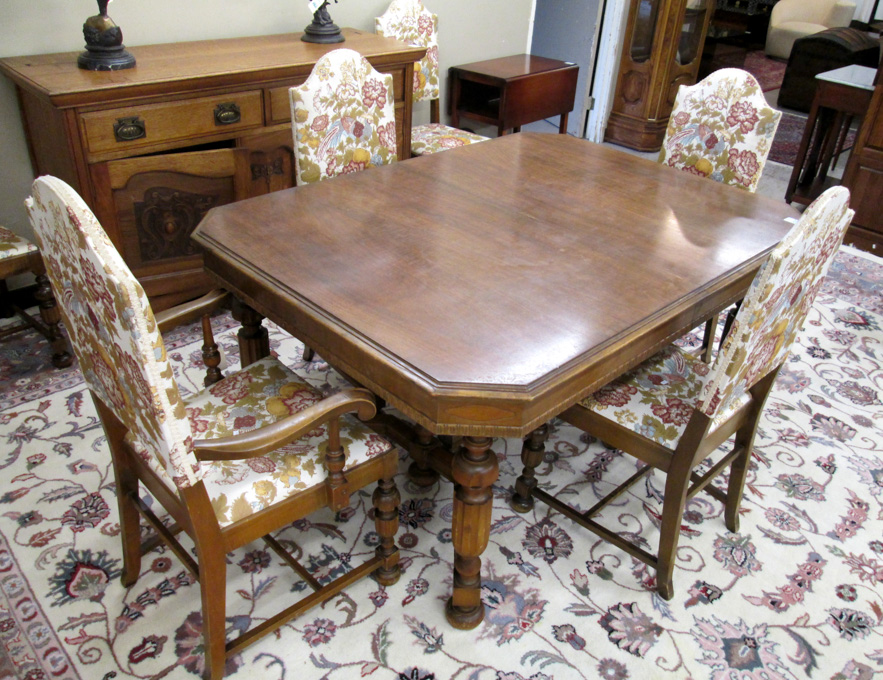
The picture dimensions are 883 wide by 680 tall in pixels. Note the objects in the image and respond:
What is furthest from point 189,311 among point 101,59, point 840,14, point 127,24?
point 840,14

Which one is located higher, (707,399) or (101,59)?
(101,59)

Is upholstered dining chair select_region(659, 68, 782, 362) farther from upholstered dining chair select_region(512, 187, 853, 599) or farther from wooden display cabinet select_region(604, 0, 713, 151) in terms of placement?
wooden display cabinet select_region(604, 0, 713, 151)

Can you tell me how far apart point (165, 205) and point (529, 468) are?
1.59 metres

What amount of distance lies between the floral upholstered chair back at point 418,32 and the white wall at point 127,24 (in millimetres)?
153

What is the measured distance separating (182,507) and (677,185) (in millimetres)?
1654

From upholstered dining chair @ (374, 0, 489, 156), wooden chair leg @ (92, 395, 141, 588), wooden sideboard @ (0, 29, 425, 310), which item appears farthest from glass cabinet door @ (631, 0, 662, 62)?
wooden chair leg @ (92, 395, 141, 588)

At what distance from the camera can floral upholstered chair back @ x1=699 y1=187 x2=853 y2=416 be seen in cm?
134

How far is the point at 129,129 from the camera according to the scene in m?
2.35

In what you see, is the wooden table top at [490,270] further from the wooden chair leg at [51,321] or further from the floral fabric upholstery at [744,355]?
the wooden chair leg at [51,321]

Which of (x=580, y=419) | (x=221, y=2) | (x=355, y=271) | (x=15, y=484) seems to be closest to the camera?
(x=355, y=271)

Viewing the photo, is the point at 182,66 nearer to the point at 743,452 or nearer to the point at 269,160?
the point at 269,160

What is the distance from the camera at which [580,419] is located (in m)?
1.76

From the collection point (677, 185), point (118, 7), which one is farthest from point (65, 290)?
point (118, 7)

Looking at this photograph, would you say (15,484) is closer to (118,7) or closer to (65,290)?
(65,290)
